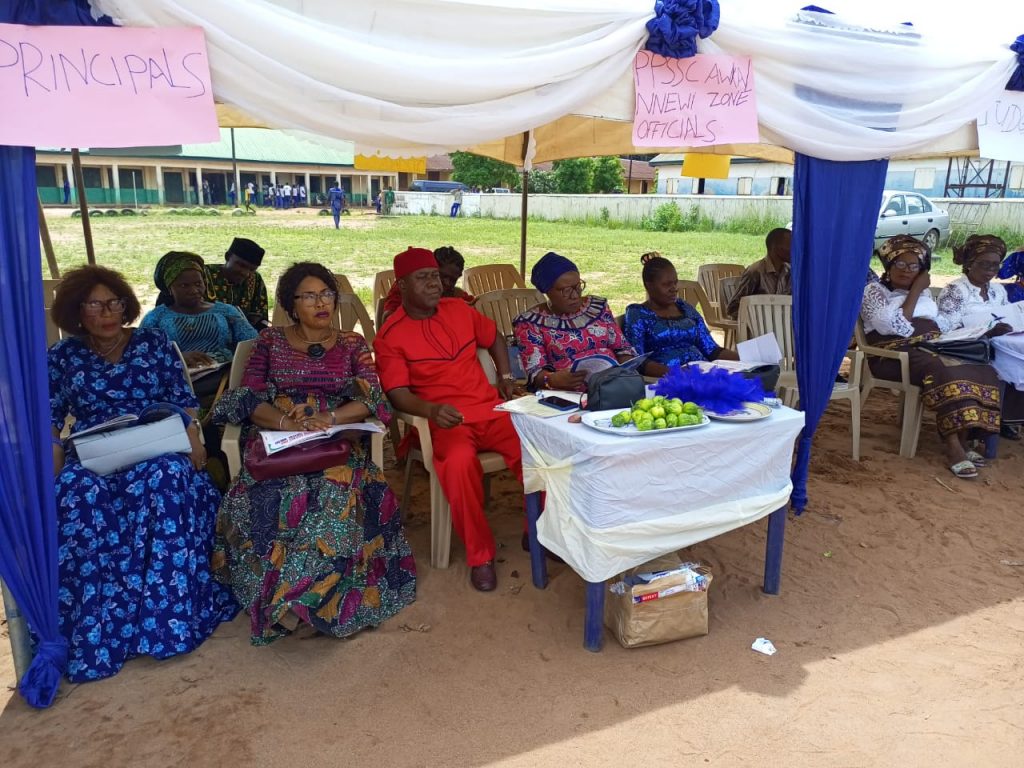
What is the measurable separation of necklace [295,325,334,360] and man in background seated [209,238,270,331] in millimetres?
1703

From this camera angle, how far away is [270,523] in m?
2.87

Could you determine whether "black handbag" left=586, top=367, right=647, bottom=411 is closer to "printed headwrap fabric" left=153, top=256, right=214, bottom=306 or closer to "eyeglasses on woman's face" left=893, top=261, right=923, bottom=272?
"printed headwrap fabric" left=153, top=256, right=214, bottom=306

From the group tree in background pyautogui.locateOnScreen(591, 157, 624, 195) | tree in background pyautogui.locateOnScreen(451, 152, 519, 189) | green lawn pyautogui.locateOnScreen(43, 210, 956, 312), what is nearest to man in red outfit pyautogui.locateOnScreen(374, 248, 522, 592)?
green lawn pyautogui.locateOnScreen(43, 210, 956, 312)

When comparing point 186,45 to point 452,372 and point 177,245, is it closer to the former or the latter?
point 452,372

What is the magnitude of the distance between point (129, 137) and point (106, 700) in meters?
1.84

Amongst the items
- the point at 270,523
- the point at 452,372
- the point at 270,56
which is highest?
the point at 270,56

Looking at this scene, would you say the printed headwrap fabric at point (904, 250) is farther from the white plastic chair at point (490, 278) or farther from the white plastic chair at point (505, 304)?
the white plastic chair at point (490, 278)

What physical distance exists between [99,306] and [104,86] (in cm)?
112

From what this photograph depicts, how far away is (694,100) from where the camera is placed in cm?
295

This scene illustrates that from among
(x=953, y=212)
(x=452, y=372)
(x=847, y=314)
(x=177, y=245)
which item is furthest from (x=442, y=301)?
(x=953, y=212)

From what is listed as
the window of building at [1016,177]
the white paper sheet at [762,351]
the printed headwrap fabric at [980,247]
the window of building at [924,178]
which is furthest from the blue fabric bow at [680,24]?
the window of building at [1016,177]

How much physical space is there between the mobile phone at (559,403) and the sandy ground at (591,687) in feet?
2.85

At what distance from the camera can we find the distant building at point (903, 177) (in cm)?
2378

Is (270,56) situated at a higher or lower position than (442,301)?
higher
